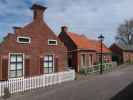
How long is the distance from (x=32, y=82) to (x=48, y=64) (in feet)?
18.1

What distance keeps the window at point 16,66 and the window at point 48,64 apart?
3.01 metres

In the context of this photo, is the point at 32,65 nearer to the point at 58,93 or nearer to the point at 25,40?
the point at 25,40

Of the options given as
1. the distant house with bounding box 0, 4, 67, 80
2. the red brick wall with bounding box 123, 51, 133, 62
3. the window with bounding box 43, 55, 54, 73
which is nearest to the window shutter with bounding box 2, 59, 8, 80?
the distant house with bounding box 0, 4, 67, 80

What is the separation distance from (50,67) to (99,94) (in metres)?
9.89

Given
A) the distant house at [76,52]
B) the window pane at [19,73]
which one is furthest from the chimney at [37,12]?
the distant house at [76,52]

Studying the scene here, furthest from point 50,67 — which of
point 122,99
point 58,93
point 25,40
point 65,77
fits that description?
point 122,99

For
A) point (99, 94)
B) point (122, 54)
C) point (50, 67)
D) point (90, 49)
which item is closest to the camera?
point (99, 94)

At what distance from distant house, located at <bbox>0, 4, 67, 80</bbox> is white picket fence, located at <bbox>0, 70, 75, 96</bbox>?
80.2 inches

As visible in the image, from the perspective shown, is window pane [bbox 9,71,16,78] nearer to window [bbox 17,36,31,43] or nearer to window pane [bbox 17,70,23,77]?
window pane [bbox 17,70,23,77]

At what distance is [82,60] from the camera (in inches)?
1351

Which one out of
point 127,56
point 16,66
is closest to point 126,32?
point 127,56

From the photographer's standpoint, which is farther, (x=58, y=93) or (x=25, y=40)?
(x=25, y=40)

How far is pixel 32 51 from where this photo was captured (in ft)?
75.3

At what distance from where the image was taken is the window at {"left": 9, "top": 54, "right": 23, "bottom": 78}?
20.8 meters
